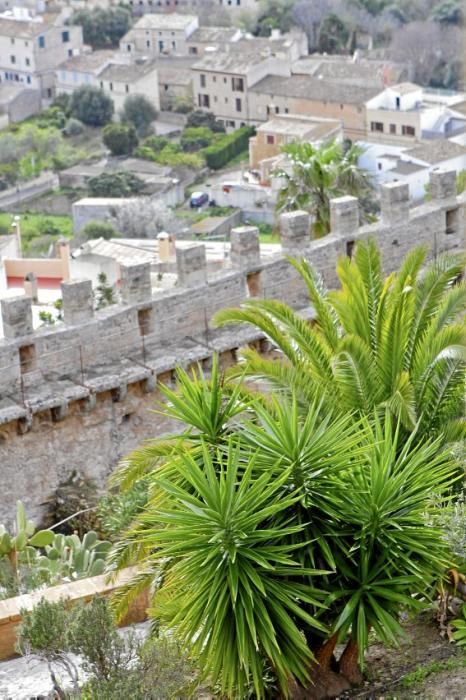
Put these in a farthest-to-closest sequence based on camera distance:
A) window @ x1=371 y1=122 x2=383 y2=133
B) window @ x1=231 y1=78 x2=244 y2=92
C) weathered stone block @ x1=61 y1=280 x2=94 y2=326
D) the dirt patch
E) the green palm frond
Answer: window @ x1=231 y1=78 x2=244 y2=92 < window @ x1=371 y1=122 x2=383 y2=133 < weathered stone block @ x1=61 y1=280 x2=94 y2=326 < the dirt patch < the green palm frond

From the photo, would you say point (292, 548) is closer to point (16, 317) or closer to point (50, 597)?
point (50, 597)

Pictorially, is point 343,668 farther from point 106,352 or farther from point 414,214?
point 414,214

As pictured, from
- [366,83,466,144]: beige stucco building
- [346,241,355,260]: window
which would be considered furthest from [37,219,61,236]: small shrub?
[346,241,355,260]: window

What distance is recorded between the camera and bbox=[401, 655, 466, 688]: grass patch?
30.1ft

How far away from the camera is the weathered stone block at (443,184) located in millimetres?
17703

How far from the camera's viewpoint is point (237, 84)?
7731 centimetres

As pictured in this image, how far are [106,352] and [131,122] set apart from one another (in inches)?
2515

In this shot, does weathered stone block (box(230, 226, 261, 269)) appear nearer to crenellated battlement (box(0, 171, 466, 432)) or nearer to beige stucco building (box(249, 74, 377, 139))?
crenellated battlement (box(0, 171, 466, 432))

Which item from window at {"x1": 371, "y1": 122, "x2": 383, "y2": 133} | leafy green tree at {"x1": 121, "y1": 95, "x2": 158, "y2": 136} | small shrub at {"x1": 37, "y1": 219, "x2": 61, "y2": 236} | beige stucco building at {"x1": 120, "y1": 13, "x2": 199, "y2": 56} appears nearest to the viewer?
small shrub at {"x1": 37, "y1": 219, "x2": 61, "y2": 236}

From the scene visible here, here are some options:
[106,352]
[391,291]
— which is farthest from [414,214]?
[391,291]

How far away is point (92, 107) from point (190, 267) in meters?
66.1

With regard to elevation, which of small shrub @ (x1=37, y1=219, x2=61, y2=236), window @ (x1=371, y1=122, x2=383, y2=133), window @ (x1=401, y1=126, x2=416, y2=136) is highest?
→ window @ (x1=401, y1=126, x2=416, y2=136)

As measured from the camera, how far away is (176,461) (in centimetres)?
902

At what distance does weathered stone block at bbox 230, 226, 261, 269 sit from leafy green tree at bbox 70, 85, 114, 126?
214 feet
